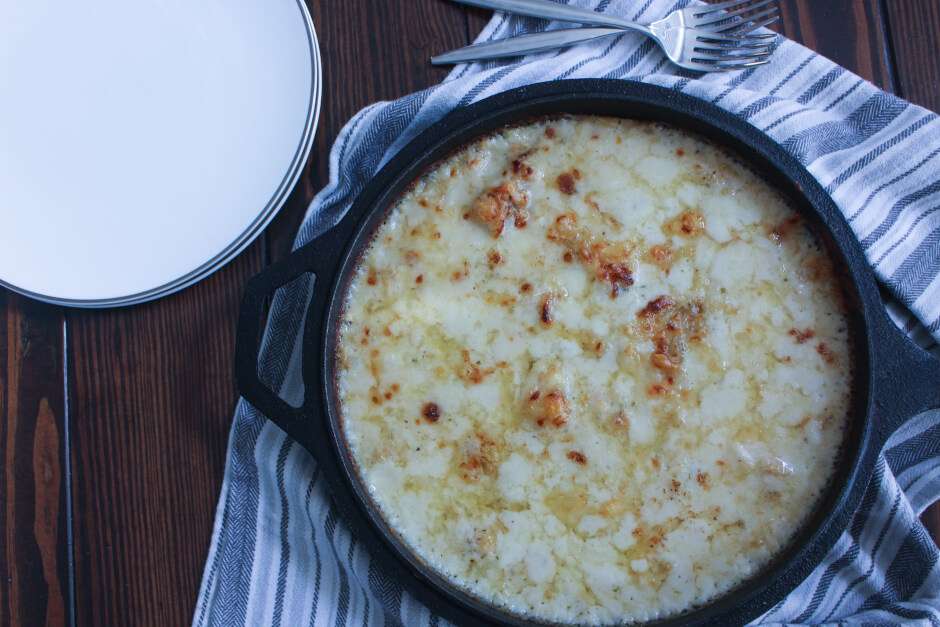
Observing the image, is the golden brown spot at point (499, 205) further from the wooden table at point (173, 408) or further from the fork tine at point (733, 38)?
the fork tine at point (733, 38)

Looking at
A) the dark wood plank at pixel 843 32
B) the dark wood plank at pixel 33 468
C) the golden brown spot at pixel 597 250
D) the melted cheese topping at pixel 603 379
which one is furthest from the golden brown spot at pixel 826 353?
the dark wood plank at pixel 33 468

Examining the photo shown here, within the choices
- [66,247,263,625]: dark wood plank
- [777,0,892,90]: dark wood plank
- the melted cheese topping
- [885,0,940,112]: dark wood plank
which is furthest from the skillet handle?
[885,0,940,112]: dark wood plank

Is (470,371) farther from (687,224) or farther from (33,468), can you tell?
(33,468)

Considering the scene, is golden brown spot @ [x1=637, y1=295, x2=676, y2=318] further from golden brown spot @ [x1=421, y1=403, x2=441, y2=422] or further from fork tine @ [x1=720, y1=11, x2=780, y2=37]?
fork tine @ [x1=720, y1=11, x2=780, y2=37]

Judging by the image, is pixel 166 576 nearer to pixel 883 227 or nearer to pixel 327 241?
pixel 327 241

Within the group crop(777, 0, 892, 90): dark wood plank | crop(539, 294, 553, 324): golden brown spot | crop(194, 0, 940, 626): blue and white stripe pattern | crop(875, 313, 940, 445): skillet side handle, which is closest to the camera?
crop(875, 313, 940, 445): skillet side handle

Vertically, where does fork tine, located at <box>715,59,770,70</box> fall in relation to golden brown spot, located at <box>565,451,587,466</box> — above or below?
above
